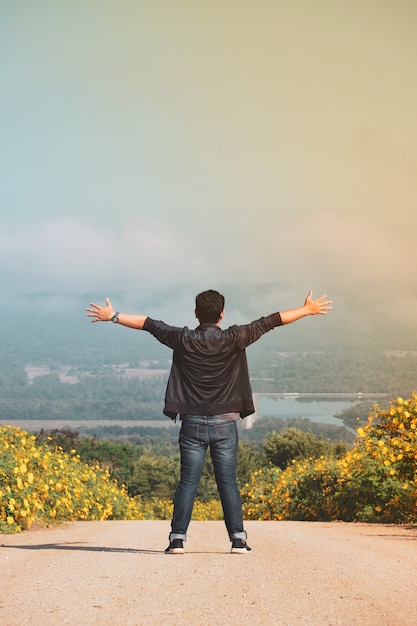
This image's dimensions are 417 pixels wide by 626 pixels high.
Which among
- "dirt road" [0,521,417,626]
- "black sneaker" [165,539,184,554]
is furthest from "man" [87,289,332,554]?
"dirt road" [0,521,417,626]

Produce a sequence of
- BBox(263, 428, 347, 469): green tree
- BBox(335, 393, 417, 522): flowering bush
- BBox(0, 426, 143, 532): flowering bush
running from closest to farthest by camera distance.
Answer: BBox(0, 426, 143, 532): flowering bush → BBox(335, 393, 417, 522): flowering bush → BBox(263, 428, 347, 469): green tree

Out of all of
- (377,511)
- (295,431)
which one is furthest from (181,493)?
(295,431)

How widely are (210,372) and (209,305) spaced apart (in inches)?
22.9

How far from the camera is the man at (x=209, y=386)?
316 inches

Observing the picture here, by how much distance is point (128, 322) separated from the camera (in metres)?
8.16

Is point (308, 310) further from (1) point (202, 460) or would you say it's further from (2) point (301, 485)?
(2) point (301, 485)

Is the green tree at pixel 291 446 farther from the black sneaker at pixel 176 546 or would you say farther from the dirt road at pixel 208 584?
the black sneaker at pixel 176 546

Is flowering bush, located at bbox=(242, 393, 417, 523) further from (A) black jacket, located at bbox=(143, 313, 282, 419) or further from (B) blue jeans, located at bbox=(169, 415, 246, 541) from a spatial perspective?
(A) black jacket, located at bbox=(143, 313, 282, 419)

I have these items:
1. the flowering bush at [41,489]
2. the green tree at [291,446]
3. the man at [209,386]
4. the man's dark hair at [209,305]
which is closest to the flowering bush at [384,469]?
the flowering bush at [41,489]

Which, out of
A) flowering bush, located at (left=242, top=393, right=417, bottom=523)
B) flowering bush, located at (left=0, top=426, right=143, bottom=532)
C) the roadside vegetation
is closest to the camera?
flowering bush, located at (left=0, top=426, right=143, bottom=532)

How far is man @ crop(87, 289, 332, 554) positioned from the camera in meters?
8.02

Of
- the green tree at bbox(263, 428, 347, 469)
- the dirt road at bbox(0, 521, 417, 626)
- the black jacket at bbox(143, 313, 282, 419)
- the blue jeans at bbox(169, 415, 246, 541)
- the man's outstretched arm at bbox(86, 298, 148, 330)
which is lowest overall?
the green tree at bbox(263, 428, 347, 469)

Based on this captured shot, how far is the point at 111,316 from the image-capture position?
8.29m

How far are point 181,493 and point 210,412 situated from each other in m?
0.81
